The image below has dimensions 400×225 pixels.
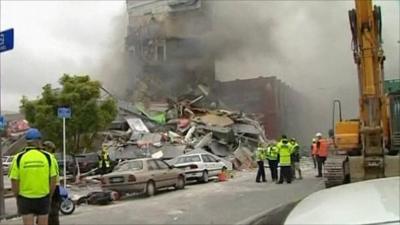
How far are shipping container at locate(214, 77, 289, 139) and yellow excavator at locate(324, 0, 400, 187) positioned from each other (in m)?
51.2

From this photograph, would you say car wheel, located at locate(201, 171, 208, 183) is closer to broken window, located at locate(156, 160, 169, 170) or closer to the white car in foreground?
broken window, located at locate(156, 160, 169, 170)

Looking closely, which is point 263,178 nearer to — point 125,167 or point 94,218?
point 125,167

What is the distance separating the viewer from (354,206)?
2.45 m

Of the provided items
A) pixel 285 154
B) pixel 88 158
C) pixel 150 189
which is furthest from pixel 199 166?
pixel 88 158

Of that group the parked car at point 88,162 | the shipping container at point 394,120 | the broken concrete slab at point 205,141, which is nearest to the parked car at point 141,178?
the shipping container at point 394,120

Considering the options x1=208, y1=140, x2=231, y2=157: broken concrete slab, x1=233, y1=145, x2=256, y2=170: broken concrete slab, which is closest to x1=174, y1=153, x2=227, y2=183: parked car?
x1=233, y1=145, x2=256, y2=170: broken concrete slab

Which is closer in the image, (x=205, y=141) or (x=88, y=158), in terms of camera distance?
(x=88, y=158)

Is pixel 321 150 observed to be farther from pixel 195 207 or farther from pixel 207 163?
pixel 195 207

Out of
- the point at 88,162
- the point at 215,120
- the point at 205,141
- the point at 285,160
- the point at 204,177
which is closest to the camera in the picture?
the point at 285,160

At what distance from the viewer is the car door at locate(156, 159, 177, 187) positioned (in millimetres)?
19484

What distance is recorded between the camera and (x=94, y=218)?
42.2ft

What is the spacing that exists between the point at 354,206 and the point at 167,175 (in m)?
17.4

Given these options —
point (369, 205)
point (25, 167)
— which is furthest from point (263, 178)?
point (369, 205)

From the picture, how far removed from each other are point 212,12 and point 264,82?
9.94 meters
